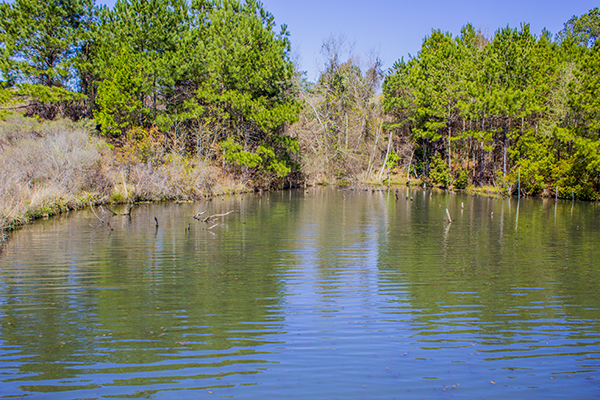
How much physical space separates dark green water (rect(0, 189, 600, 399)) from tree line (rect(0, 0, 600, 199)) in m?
22.2

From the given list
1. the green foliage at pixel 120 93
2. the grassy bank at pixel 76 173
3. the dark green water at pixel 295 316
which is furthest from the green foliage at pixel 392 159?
the dark green water at pixel 295 316

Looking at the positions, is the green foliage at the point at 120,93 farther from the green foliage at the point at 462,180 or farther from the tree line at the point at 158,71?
the green foliage at the point at 462,180

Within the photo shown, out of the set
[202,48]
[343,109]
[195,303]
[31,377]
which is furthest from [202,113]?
[31,377]

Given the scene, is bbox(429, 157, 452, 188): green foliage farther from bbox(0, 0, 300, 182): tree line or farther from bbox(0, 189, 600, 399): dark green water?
bbox(0, 189, 600, 399): dark green water

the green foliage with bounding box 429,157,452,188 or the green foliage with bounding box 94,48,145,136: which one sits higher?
the green foliage with bounding box 94,48,145,136

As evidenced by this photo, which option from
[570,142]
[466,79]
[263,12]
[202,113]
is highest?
[263,12]

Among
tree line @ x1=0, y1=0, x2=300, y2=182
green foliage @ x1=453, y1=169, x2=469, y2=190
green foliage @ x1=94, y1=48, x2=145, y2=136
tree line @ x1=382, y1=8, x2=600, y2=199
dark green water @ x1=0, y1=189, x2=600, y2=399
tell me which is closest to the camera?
dark green water @ x1=0, y1=189, x2=600, y2=399

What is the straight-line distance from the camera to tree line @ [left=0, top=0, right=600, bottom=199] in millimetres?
38625

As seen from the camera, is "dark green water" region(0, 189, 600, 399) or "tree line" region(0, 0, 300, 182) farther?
"tree line" region(0, 0, 300, 182)

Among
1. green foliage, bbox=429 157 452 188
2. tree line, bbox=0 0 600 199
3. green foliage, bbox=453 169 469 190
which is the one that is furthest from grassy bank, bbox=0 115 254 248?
green foliage, bbox=429 157 452 188

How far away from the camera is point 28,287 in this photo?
11.6 m

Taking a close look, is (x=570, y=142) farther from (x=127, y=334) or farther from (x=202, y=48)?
(x=127, y=334)

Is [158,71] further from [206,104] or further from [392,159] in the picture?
[392,159]

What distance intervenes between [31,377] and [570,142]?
4893 centimetres
